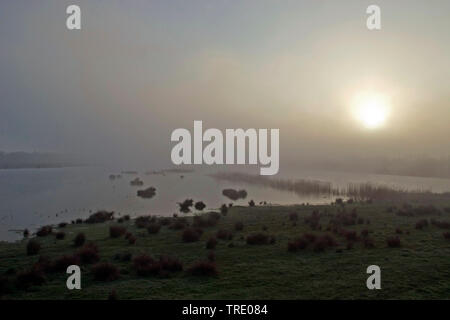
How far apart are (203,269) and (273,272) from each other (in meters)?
2.86

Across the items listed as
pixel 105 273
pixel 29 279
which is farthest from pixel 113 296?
pixel 29 279

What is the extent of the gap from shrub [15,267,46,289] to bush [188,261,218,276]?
5.85 metres

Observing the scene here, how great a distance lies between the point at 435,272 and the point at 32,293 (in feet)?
49.4

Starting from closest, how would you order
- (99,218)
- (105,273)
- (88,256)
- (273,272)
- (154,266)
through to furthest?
(105,273) → (273,272) → (154,266) → (88,256) → (99,218)

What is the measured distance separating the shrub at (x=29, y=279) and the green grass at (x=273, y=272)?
37 cm

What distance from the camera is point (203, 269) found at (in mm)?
13383

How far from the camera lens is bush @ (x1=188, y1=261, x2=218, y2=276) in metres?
13.3

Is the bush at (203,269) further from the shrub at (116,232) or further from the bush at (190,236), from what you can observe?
the shrub at (116,232)

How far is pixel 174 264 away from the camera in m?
14.2

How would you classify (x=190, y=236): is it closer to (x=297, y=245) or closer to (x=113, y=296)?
(x=297, y=245)

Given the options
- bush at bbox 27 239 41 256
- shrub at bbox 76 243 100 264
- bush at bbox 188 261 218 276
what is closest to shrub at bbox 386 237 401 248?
bush at bbox 188 261 218 276

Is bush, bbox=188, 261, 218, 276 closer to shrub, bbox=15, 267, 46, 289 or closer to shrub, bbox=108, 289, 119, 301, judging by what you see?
shrub, bbox=108, 289, 119, 301

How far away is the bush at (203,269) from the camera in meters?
13.3
